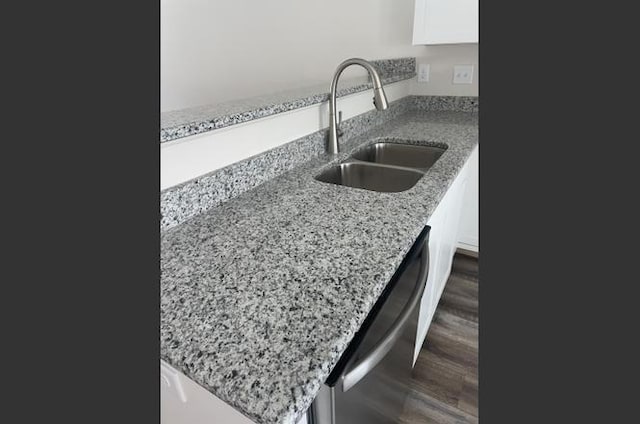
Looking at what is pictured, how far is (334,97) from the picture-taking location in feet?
4.09

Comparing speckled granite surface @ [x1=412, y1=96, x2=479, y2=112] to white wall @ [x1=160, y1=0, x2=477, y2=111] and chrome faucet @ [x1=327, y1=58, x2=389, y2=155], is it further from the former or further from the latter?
chrome faucet @ [x1=327, y1=58, x2=389, y2=155]

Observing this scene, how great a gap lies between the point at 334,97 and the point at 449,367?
3.85 feet

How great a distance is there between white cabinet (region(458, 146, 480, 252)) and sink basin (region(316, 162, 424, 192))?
611mm

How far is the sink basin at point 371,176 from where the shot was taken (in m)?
1.28

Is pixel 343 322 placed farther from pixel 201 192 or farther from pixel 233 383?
pixel 201 192

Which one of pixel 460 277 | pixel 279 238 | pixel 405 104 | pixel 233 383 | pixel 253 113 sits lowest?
pixel 460 277

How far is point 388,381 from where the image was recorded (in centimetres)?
91

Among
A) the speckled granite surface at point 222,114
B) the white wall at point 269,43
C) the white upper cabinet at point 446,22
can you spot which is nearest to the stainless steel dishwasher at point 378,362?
the speckled granite surface at point 222,114

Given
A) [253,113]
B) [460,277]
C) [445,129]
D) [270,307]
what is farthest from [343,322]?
[460,277]

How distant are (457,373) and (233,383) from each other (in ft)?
4.07

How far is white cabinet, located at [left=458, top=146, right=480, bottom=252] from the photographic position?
1808mm

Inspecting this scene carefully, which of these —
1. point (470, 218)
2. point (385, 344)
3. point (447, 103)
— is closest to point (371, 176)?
point (385, 344)

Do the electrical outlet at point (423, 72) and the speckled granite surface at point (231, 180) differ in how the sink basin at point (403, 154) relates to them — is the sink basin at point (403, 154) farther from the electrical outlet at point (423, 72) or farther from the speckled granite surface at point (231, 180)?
the electrical outlet at point (423, 72)

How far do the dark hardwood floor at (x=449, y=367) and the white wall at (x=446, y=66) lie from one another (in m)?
1.22
